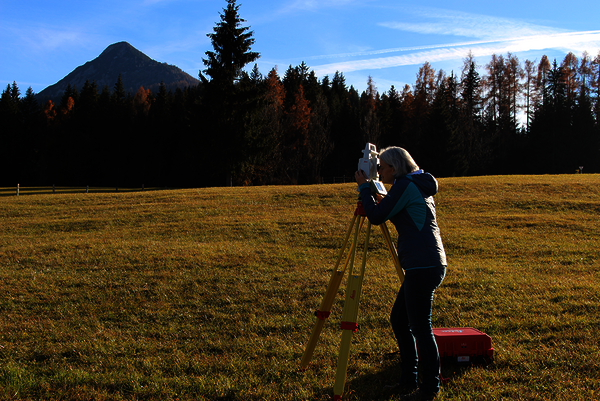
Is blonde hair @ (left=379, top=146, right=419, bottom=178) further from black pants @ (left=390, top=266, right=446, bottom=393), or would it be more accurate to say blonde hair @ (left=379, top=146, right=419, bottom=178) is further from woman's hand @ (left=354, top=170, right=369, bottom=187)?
Answer: black pants @ (left=390, top=266, right=446, bottom=393)

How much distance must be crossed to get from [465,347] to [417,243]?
177cm

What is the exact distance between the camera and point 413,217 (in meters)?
A: 3.67

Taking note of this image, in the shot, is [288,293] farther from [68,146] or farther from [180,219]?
[68,146]

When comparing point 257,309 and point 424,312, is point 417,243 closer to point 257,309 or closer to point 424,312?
point 424,312

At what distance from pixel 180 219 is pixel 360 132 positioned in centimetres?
4981

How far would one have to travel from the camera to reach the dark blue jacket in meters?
3.61

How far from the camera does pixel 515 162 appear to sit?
59562mm

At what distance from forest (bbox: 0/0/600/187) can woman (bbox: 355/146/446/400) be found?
36363mm

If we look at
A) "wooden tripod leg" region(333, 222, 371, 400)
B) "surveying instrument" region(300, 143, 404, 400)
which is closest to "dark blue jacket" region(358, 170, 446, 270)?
"surveying instrument" region(300, 143, 404, 400)

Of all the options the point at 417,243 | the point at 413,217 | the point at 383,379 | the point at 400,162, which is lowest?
the point at 383,379

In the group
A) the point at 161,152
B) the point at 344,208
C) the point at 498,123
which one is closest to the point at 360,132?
the point at 498,123

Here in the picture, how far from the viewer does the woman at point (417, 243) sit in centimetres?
361

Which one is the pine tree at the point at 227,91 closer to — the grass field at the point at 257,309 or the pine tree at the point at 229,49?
the pine tree at the point at 229,49

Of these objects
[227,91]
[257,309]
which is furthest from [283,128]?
[257,309]
